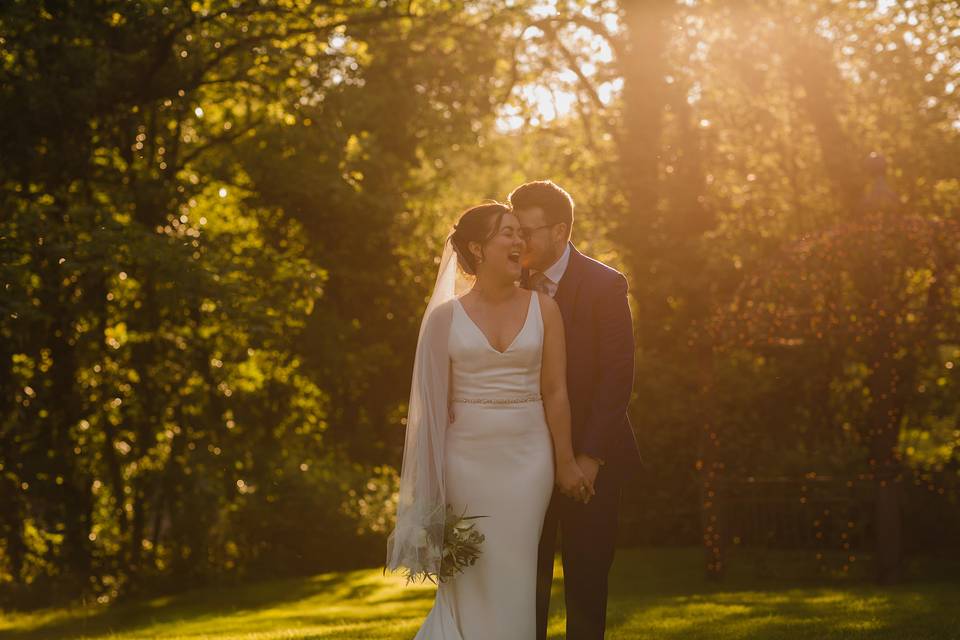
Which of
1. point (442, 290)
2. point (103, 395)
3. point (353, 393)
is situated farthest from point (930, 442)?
point (442, 290)

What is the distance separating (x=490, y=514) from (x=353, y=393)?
16.3 metres

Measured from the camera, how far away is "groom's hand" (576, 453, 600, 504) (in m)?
5.71

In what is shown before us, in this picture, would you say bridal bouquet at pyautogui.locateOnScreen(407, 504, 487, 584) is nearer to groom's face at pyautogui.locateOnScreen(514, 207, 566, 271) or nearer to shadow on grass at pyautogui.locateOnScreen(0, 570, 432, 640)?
groom's face at pyautogui.locateOnScreen(514, 207, 566, 271)

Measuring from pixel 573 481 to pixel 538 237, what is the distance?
1.17m

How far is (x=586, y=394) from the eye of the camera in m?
5.95

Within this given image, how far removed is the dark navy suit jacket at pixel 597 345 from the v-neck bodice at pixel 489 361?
0.38m

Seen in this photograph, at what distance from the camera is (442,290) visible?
6.08m

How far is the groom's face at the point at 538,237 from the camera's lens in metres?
5.91

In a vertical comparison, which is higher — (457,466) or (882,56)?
(882,56)

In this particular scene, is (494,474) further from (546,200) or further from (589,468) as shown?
(546,200)

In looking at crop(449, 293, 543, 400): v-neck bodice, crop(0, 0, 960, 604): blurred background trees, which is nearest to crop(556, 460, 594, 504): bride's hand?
crop(449, 293, 543, 400): v-neck bodice

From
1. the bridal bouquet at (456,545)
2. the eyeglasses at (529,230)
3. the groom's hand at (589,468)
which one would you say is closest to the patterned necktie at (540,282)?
the eyeglasses at (529,230)

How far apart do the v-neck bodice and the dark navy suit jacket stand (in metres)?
0.38

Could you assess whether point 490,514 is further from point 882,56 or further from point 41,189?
point 882,56
